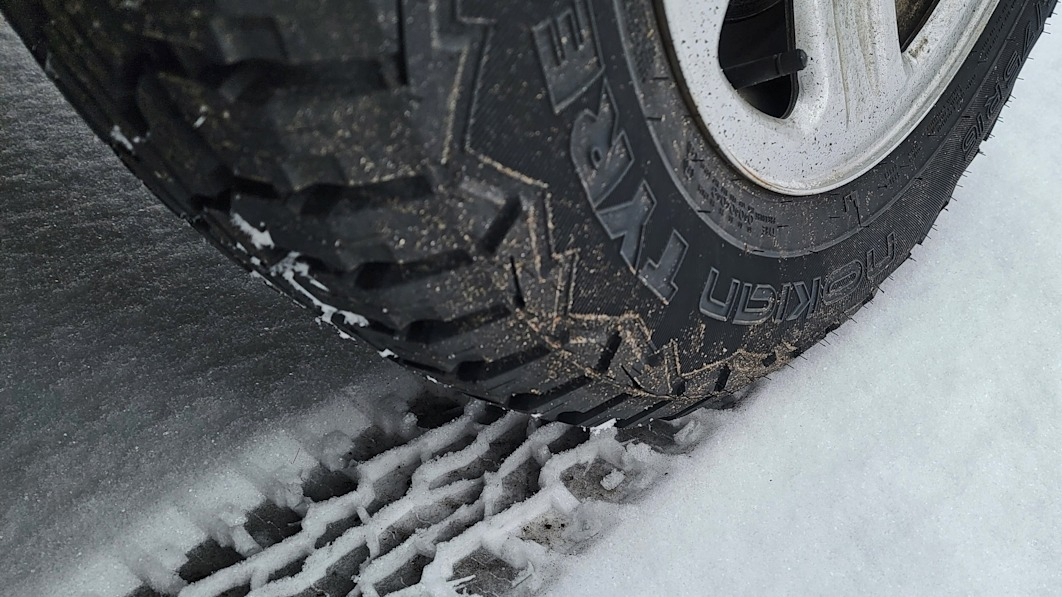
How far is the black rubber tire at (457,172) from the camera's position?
2.51ft

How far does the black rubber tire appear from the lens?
30.1 inches

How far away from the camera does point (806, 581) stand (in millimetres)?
→ 1217

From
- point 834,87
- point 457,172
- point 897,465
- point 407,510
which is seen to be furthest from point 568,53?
point 897,465

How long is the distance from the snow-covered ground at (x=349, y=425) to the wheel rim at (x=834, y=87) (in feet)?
1.27

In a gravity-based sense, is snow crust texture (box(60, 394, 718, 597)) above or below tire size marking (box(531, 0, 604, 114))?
below

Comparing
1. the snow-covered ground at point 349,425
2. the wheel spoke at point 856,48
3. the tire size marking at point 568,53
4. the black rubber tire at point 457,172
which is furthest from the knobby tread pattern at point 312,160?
the wheel spoke at point 856,48

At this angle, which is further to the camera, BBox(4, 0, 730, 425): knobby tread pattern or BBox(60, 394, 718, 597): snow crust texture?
BBox(60, 394, 718, 597): snow crust texture

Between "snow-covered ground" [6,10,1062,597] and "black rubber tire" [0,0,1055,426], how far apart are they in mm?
248

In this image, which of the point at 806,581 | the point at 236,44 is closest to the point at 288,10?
the point at 236,44

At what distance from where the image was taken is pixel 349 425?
1.35 m

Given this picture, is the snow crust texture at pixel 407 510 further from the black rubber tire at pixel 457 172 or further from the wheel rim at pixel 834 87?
the wheel rim at pixel 834 87

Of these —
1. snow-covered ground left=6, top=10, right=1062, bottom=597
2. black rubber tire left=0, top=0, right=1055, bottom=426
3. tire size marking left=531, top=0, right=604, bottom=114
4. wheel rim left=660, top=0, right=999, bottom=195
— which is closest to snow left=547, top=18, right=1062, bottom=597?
snow-covered ground left=6, top=10, right=1062, bottom=597

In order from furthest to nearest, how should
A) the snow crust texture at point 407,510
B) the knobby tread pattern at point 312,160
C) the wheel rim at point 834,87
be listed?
the snow crust texture at point 407,510, the wheel rim at point 834,87, the knobby tread pattern at point 312,160

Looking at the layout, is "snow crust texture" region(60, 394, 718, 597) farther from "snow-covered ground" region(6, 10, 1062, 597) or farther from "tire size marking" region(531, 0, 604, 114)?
"tire size marking" region(531, 0, 604, 114)
